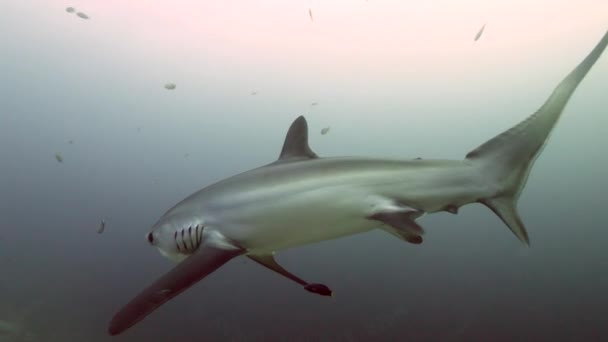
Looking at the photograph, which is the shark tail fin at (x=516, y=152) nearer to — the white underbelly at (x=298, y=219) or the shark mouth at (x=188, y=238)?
the white underbelly at (x=298, y=219)

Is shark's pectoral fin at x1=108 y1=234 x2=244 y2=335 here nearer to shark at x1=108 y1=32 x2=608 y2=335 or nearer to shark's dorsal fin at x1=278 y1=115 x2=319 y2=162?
shark at x1=108 y1=32 x2=608 y2=335

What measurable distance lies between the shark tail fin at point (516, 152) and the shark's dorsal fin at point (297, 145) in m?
0.97

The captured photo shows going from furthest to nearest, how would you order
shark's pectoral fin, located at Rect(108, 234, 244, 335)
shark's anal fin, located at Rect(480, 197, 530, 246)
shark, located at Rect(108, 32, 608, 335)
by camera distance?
shark's anal fin, located at Rect(480, 197, 530, 246), shark, located at Rect(108, 32, 608, 335), shark's pectoral fin, located at Rect(108, 234, 244, 335)

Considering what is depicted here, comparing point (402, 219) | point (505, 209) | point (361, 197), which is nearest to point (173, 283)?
point (361, 197)

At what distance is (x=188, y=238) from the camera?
2.39 meters

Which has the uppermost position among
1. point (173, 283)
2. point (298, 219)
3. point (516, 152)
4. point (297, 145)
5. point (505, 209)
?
point (516, 152)

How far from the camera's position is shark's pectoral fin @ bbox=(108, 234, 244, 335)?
1.83 m

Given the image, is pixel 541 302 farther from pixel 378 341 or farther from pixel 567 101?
pixel 567 101

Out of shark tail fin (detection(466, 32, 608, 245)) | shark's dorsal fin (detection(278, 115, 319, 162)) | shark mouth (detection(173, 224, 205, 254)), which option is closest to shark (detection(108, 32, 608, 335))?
shark tail fin (detection(466, 32, 608, 245))

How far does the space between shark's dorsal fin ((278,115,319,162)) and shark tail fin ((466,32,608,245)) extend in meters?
0.97

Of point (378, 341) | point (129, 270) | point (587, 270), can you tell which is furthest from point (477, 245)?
point (129, 270)

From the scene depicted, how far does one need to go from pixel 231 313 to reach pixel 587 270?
13.9 metres

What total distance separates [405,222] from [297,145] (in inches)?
37.0

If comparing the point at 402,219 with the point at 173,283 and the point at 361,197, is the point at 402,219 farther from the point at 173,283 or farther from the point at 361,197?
the point at 173,283
